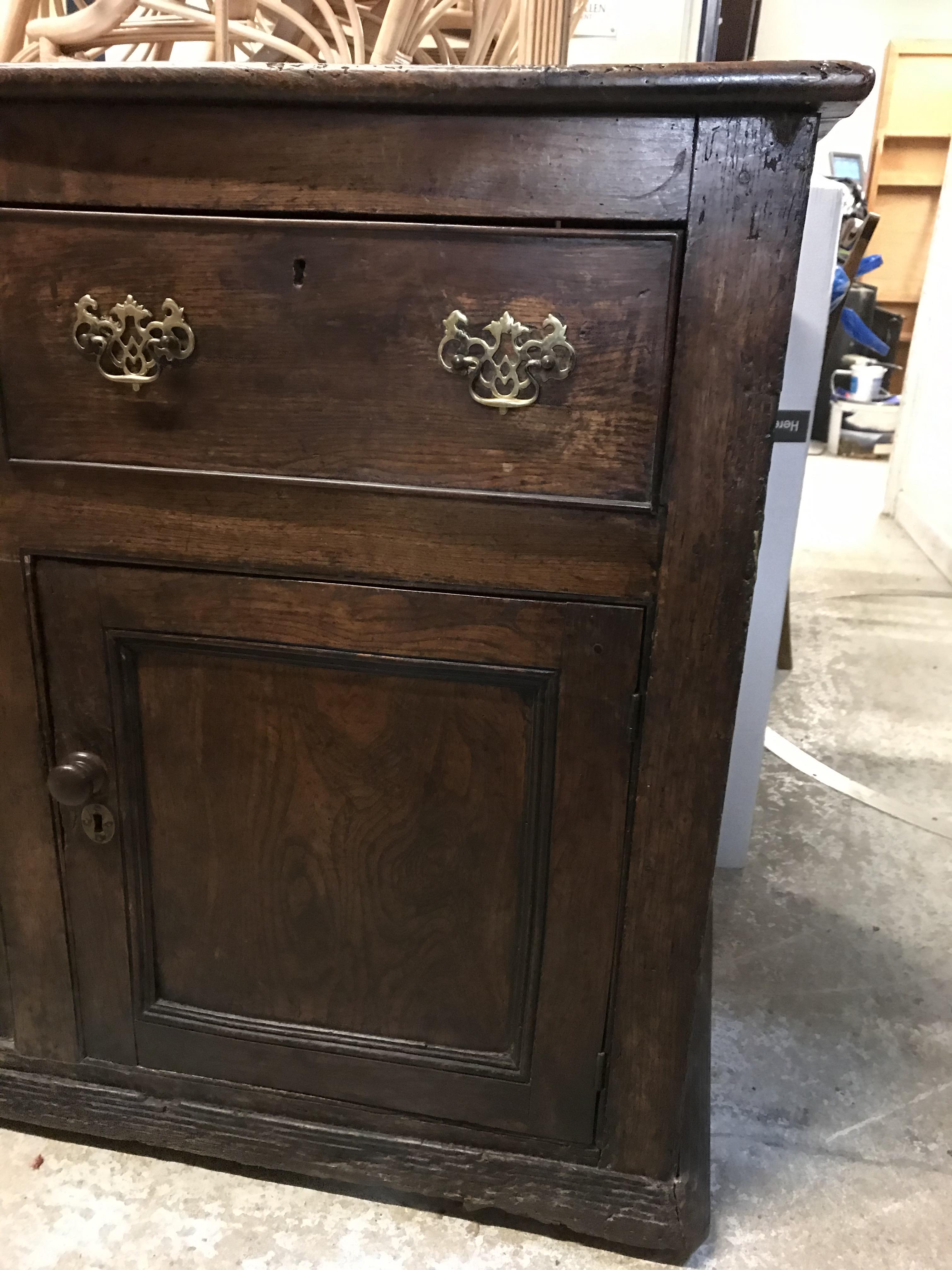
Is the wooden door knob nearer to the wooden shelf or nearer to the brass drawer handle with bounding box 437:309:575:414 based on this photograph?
the brass drawer handle with bounding box 437:309:575:414

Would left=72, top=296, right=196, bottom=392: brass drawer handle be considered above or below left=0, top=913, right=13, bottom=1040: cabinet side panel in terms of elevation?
above

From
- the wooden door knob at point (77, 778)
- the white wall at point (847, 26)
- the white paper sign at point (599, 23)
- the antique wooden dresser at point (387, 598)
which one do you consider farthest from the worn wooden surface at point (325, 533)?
the white wall at point (847, 26)

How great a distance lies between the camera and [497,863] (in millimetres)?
762

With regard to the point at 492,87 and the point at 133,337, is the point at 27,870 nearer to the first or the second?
the point at 133,337

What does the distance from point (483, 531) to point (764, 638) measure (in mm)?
758

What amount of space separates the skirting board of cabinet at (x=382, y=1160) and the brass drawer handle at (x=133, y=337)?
0.66m

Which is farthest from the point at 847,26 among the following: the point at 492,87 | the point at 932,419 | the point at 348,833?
the point at 348,833

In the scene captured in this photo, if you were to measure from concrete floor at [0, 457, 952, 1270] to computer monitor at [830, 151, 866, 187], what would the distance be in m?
4.04

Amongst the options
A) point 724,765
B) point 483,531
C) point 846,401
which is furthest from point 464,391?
point 846,401

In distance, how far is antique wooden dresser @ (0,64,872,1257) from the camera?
60 centimetres

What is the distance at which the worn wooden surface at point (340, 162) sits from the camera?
58cm

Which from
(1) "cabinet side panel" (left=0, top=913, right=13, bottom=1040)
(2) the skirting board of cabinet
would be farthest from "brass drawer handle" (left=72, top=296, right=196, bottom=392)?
(2) the skirting board of cabinet

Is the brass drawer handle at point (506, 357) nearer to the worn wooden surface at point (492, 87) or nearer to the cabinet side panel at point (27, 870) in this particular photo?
the worn wooden surface at point (492, 87)

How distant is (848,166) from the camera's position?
15.8ft
